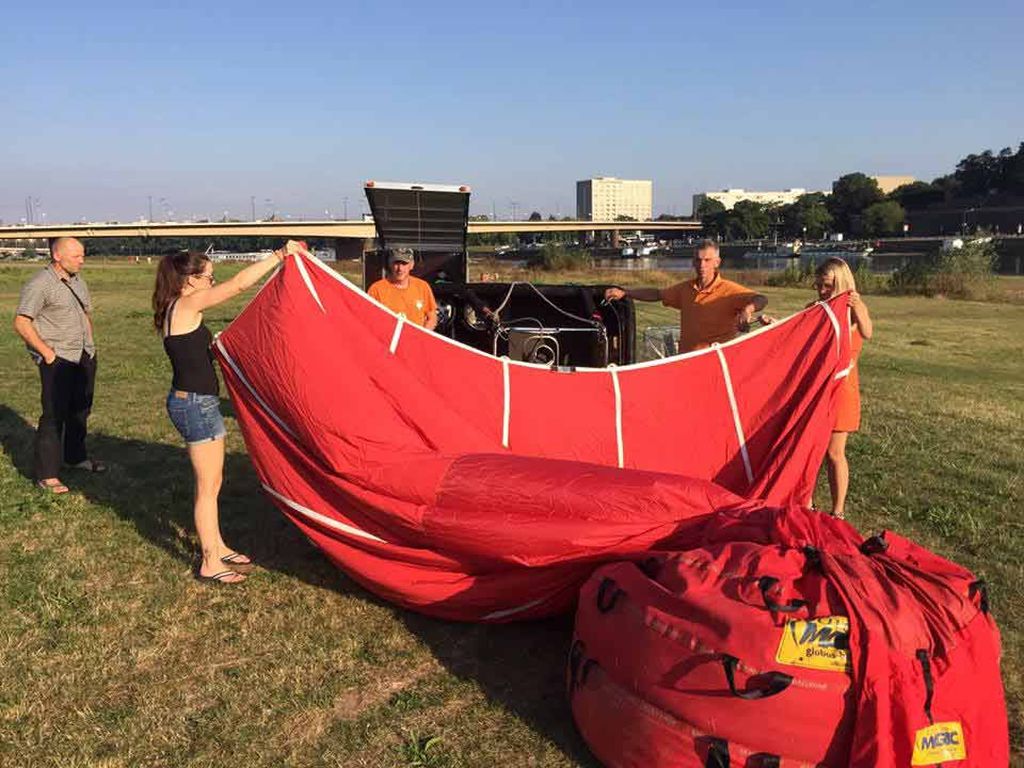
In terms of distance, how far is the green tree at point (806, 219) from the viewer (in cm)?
11781

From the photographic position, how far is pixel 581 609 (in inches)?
131

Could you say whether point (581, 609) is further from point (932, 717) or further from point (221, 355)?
point (221, 355)

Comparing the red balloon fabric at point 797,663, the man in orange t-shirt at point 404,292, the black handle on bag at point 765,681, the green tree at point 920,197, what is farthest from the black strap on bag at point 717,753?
the green tree at point 920,197

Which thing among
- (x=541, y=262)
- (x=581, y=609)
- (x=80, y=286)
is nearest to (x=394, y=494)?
(x=581, y=609)

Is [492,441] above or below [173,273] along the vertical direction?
below

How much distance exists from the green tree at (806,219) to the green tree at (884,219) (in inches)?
365

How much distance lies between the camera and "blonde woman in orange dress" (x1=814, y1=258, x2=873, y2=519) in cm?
510

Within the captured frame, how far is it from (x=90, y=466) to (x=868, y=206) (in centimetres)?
12697

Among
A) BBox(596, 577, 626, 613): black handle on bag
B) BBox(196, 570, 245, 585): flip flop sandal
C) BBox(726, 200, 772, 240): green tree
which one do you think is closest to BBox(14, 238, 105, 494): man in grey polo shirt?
BBox(196, 570, 245, 585): flip flop sandal

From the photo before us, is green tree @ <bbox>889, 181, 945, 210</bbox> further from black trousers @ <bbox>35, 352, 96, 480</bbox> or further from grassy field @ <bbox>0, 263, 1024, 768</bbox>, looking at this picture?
black trousers @ <bbox>35, 352, 96, 480</bbox>

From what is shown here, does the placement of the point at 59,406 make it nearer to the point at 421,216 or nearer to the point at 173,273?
the point at 173,273

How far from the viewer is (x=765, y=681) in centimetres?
265

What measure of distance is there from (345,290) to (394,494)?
4.17 ft

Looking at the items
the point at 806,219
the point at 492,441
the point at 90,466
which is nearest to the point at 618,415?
the point at 492,441
